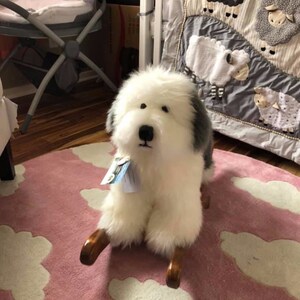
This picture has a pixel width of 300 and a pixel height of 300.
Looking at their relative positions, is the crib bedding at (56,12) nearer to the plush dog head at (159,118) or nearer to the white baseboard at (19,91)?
the white baseboard at (19,91)

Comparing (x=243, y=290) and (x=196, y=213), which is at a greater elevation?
(x=196, y=213)

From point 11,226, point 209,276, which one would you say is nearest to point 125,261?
point 209,276

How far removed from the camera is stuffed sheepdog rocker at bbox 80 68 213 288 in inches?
30.0

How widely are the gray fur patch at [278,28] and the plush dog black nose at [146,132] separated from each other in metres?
0.79

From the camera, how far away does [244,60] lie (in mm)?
1412

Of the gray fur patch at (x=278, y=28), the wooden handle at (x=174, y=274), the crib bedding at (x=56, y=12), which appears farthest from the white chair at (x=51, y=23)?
the wooden handle at (x=174, y=274)

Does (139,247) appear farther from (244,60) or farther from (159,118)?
(244,60)

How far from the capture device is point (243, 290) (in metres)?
0.81

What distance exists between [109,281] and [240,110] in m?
0.93

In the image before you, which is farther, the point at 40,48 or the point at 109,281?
the point at 40,48

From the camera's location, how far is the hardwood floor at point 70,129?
4.87 ft

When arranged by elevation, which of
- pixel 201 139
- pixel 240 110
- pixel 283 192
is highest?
pixel 201 139

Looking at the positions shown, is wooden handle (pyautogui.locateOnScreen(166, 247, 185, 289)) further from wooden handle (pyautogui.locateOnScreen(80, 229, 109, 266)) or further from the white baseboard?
the white baseboard

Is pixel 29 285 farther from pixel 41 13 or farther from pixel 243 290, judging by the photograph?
pixel 41 13
